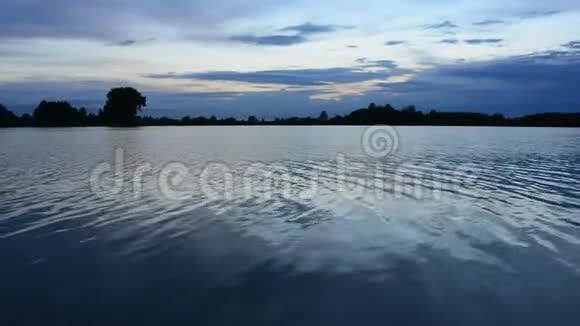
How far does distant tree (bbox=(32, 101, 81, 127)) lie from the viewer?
155 m

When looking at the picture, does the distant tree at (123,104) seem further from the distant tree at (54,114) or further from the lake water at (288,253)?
the lake water at (288,253)

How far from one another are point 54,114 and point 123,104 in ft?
76.5

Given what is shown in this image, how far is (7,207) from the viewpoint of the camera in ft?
49.6

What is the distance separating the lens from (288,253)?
10.4 metres

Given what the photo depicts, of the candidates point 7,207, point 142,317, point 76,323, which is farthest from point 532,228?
point 7,207

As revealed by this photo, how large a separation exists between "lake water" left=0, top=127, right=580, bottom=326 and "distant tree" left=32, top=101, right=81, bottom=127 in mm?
152867

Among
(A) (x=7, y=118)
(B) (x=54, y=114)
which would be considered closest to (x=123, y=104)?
(B) (x=54, y=114)

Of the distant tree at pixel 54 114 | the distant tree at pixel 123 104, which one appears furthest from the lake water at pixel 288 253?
the distant tree at pixel 54 114

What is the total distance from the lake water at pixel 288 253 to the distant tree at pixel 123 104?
145 metres

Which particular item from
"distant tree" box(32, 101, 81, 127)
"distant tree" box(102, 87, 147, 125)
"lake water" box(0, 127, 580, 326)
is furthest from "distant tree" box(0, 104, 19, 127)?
"lake water" box(0, 127, 580, 326)

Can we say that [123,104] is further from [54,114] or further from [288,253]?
[288,253]

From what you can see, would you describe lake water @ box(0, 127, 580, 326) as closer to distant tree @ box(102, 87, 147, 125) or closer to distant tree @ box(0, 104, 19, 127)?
distant tree @ box(102, 87, 147, 125)

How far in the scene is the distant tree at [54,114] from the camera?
15525 cm

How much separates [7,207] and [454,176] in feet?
65.7
